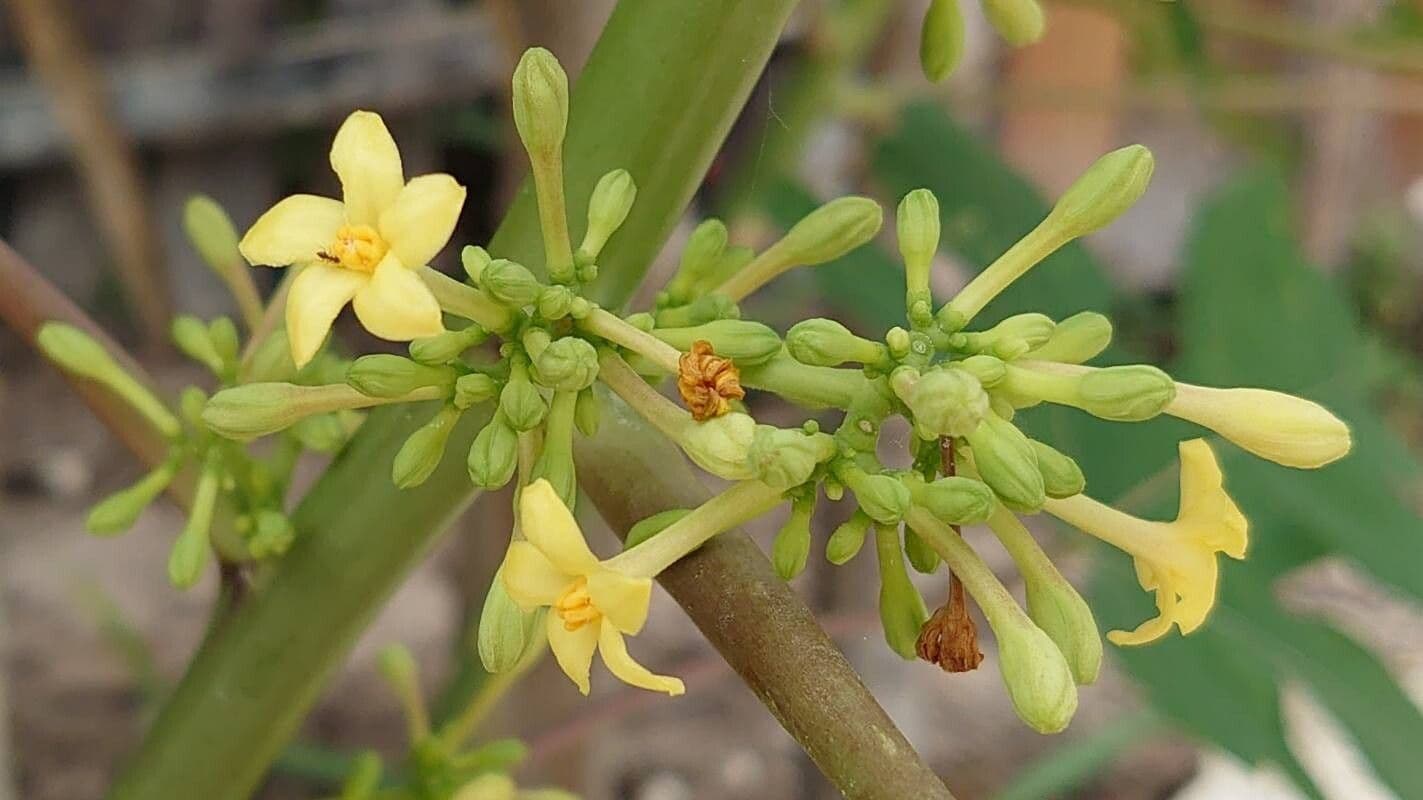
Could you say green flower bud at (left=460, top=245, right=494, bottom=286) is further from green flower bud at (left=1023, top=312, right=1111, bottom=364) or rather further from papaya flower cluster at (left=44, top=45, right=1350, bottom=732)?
green flower bud at (left=1023, top=312, right=1111, bottom=364)

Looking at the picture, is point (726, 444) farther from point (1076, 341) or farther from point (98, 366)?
point (98, 366)

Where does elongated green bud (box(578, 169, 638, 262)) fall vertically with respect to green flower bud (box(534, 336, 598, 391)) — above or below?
above

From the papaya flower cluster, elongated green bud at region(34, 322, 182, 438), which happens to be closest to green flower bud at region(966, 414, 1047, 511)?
the papaya flower cluster

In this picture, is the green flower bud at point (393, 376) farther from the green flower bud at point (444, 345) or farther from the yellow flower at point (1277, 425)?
the yellow flower at point (1277, 425)

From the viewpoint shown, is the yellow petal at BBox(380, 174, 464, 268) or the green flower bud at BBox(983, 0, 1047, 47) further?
the green flower bud at BBox(983, 0, 1047, 47)

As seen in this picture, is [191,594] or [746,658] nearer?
[746,658]

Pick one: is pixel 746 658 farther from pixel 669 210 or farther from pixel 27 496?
pixel 27 496


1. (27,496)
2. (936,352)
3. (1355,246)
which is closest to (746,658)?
(936,352)
